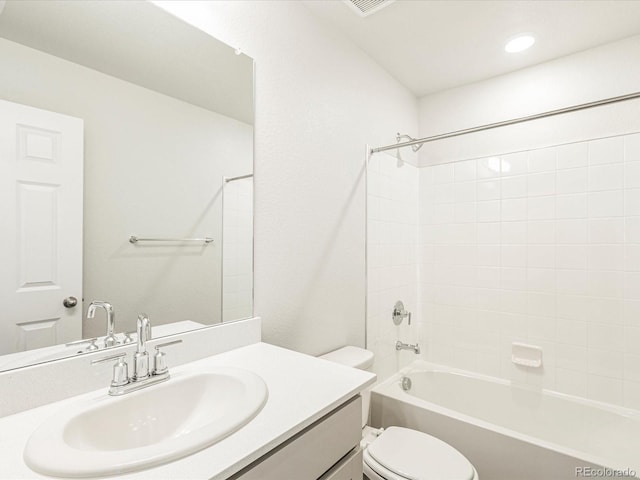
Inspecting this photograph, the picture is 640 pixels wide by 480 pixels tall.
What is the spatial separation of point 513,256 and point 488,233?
0.21 meters

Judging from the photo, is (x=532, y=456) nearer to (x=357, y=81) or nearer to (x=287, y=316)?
(x=287, y=316)

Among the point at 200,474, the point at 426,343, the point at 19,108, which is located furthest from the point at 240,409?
the point at 426,343

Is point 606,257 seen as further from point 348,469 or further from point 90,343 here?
point 90,343

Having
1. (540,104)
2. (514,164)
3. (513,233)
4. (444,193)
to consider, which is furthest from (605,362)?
(540,104)

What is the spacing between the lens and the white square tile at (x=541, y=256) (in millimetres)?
2080

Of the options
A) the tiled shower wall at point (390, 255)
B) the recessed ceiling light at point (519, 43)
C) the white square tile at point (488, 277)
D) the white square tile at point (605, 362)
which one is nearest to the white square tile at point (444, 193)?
the tiled shower wall at point (390, 255)

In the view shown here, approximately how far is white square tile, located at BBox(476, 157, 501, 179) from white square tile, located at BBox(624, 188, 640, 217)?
2.22 ft

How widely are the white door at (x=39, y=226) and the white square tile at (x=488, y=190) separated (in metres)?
2.27

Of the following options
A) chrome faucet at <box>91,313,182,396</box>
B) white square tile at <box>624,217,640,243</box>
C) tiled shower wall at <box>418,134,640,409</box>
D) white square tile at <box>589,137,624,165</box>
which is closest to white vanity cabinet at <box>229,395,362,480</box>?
chrome faucet at <box>91,313,182,396</box>

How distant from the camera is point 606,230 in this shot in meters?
1.91

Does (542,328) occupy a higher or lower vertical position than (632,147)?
lower

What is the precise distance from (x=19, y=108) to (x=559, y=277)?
102 inches

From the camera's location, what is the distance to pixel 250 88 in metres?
1.36

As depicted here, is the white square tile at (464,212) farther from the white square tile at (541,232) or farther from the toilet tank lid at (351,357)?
the toilet tank lid at (351,357)
